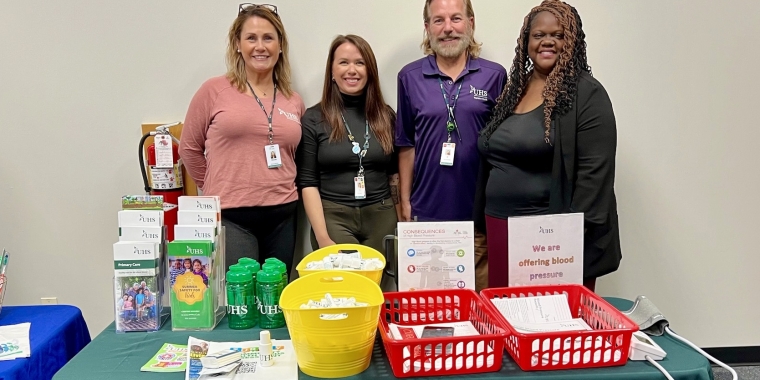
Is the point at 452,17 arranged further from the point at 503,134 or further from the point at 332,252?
the point at 332,252

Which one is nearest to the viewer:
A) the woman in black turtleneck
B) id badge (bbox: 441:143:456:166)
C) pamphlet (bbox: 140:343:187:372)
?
pamphlet (bbox: 140:343:187:372)

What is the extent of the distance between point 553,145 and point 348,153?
0.93 m

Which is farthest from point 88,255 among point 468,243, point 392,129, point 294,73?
point 468,243

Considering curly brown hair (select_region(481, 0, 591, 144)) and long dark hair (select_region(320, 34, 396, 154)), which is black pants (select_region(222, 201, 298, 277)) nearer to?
long dark hair (select_region(320, 34, 396, 154))

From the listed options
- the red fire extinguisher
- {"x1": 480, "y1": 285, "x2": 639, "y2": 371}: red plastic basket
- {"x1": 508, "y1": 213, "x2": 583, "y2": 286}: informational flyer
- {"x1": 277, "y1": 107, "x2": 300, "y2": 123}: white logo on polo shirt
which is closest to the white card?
the red fire extinguisher

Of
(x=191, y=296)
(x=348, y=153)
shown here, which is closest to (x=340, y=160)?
(x=348, y=153)

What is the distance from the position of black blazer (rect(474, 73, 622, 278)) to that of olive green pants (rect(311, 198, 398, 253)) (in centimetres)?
85

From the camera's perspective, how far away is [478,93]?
2.27m

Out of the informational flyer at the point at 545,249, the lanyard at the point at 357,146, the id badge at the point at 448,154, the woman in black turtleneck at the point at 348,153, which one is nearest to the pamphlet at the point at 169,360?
the informational flyer at the point at 545,249

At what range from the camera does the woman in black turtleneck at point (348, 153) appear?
→ 2.35 m

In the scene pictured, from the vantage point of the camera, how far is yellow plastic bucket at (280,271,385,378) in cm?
115

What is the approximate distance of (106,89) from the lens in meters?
2.58

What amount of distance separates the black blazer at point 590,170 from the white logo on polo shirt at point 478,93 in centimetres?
52

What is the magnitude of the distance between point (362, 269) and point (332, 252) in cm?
23
